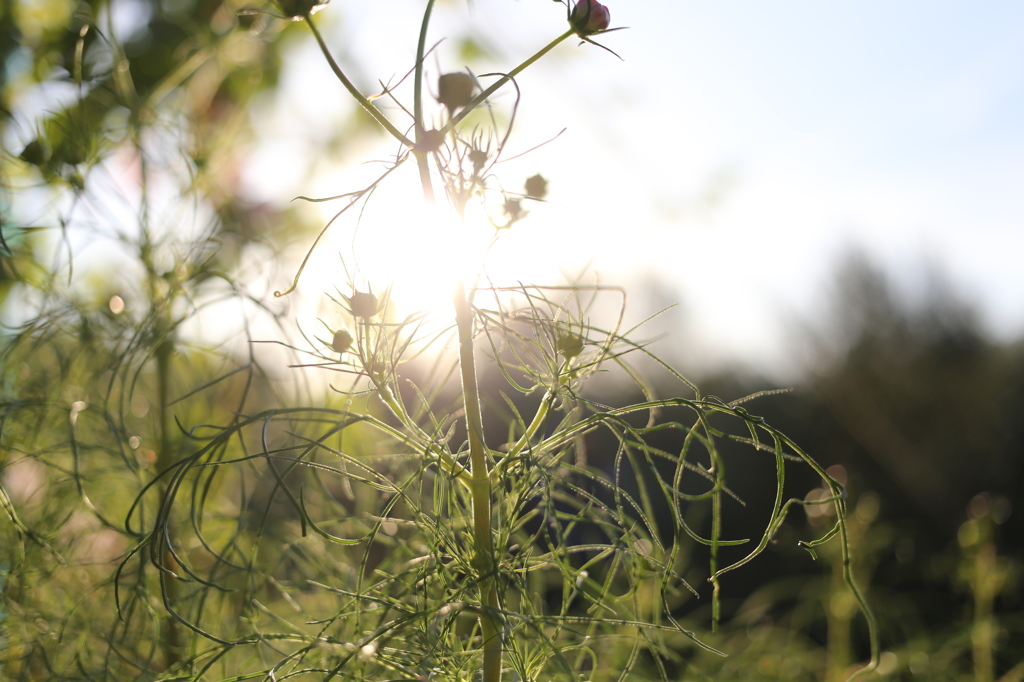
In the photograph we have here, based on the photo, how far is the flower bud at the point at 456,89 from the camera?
22 centimetres

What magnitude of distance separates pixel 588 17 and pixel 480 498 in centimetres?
18

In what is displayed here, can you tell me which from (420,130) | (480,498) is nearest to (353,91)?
(420,130)

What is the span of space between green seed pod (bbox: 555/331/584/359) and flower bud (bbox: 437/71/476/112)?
9 centimetres

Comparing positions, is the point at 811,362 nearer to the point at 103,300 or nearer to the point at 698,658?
the point at 698,658

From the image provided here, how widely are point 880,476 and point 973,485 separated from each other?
0.22m

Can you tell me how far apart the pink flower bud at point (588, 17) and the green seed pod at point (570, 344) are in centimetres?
11

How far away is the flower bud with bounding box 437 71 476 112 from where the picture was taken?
220mm

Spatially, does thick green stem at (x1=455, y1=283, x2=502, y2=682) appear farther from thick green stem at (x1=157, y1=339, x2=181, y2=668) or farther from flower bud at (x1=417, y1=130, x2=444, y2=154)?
thick green stem at (x1=157, y1=339, x2=181, y2=668)

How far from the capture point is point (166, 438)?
466 millimetres

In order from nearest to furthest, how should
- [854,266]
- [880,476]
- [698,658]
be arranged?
[698,658] → [880,476] → [854,266]

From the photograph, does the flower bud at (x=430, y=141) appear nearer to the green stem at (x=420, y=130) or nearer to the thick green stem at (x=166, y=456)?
the green stem at (x=420, y=130)

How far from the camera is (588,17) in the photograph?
8.7 inches

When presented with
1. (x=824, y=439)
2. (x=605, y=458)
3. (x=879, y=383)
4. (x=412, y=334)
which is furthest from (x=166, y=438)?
(x=879, y=383)

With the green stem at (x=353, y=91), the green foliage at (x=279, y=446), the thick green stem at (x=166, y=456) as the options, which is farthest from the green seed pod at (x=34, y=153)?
the green stem at (x=353, y=91)
